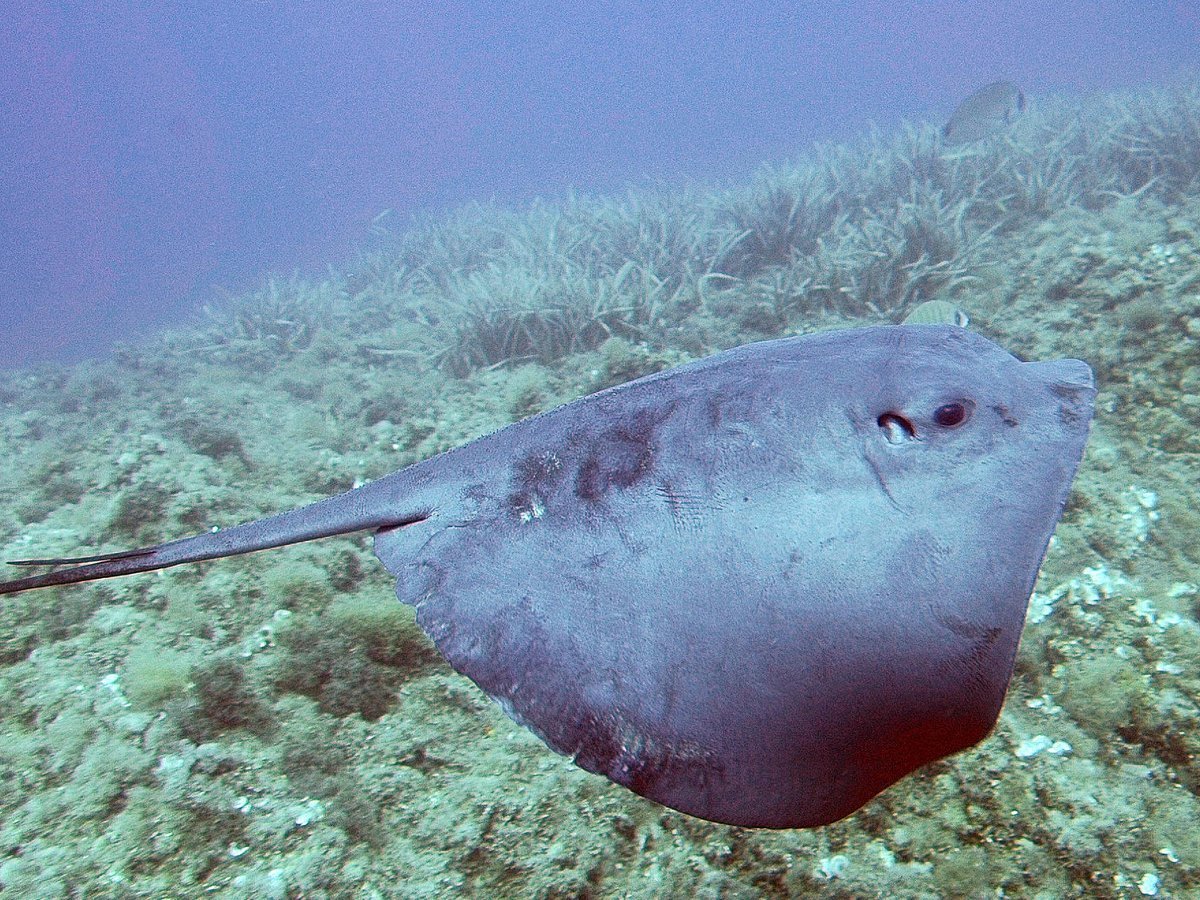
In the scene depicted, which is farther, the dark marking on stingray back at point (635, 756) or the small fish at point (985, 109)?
the small fish at point (985, 109)

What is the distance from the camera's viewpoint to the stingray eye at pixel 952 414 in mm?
1768

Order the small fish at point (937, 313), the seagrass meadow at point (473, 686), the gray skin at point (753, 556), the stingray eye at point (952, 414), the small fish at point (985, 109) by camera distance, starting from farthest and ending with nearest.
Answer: the small fish at point (985, 109)
the small fish at point (937, 313)
the seagrass meadow at point (473, 686)
the stingray eye at point (952, 414)
the gray skin at point (753, 556)

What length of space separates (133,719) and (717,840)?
2.29m

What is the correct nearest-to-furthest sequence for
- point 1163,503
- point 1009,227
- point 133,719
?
point 133,719
point 1163,503
point 1009,227

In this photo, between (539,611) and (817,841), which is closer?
(539,611)

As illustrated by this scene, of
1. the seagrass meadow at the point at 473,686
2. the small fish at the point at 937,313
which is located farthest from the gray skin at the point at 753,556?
the small fish at the point at 937,313

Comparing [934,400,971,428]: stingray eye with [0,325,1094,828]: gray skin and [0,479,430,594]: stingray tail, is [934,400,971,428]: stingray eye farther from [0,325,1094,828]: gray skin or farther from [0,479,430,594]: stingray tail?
[0,479,430,594]: stingray tail

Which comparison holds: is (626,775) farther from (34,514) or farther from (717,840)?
(34,514)

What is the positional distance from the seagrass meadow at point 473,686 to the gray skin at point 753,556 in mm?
Result: 823

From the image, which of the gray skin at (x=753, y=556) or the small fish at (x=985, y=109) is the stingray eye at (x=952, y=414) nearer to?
the gray skin at (x=753, y=556)

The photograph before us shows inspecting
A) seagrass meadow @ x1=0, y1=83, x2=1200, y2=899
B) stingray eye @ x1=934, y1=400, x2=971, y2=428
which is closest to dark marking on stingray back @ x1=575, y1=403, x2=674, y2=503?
stingray eye @ x1=934, y1=400, x2=971, y2=428

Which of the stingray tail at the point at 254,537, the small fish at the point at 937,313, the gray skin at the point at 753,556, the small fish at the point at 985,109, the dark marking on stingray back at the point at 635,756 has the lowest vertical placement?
the dark marking on stingray back at the point at 635,756

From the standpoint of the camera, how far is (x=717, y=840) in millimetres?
2045

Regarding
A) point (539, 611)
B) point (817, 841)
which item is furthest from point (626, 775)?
point (817, 841)
